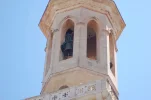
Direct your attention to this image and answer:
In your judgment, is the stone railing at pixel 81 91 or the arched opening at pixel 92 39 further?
the arched opening at pixel 92 39

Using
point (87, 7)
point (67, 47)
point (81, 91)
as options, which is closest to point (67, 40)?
point (67, 47)

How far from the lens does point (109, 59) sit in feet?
63.2

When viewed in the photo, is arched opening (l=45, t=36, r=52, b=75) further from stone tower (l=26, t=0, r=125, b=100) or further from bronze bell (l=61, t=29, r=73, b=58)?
bronze bell (l=61, t=29, r=73, b=58)

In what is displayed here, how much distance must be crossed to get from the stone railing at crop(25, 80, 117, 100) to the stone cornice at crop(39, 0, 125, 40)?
521cm

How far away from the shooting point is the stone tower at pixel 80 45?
17906 mm

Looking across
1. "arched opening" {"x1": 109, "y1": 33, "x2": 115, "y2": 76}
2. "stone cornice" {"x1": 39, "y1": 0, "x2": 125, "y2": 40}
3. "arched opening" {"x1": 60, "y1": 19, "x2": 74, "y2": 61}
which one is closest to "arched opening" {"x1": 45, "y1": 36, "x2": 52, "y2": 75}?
"arched opening" {"x1": 60, "y1": 19, "x2": 74, "y2": 61}

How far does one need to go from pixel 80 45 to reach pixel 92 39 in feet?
6.92

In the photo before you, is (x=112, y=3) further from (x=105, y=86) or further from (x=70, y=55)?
(x=105, y=86)

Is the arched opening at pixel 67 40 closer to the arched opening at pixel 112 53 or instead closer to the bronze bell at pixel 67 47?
the bronze bell at pixel 67 47

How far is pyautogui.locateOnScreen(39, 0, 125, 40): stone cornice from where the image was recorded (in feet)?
67.1

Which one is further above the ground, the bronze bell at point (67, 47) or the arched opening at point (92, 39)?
the arched opening at point (92, 39)

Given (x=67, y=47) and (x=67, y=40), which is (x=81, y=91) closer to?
(x=67, y=47)

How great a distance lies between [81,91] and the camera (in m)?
15.9

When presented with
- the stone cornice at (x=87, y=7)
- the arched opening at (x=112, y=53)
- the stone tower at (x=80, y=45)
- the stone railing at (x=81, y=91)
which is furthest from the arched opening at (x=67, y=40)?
the stone railing at (x=81, y=91)
